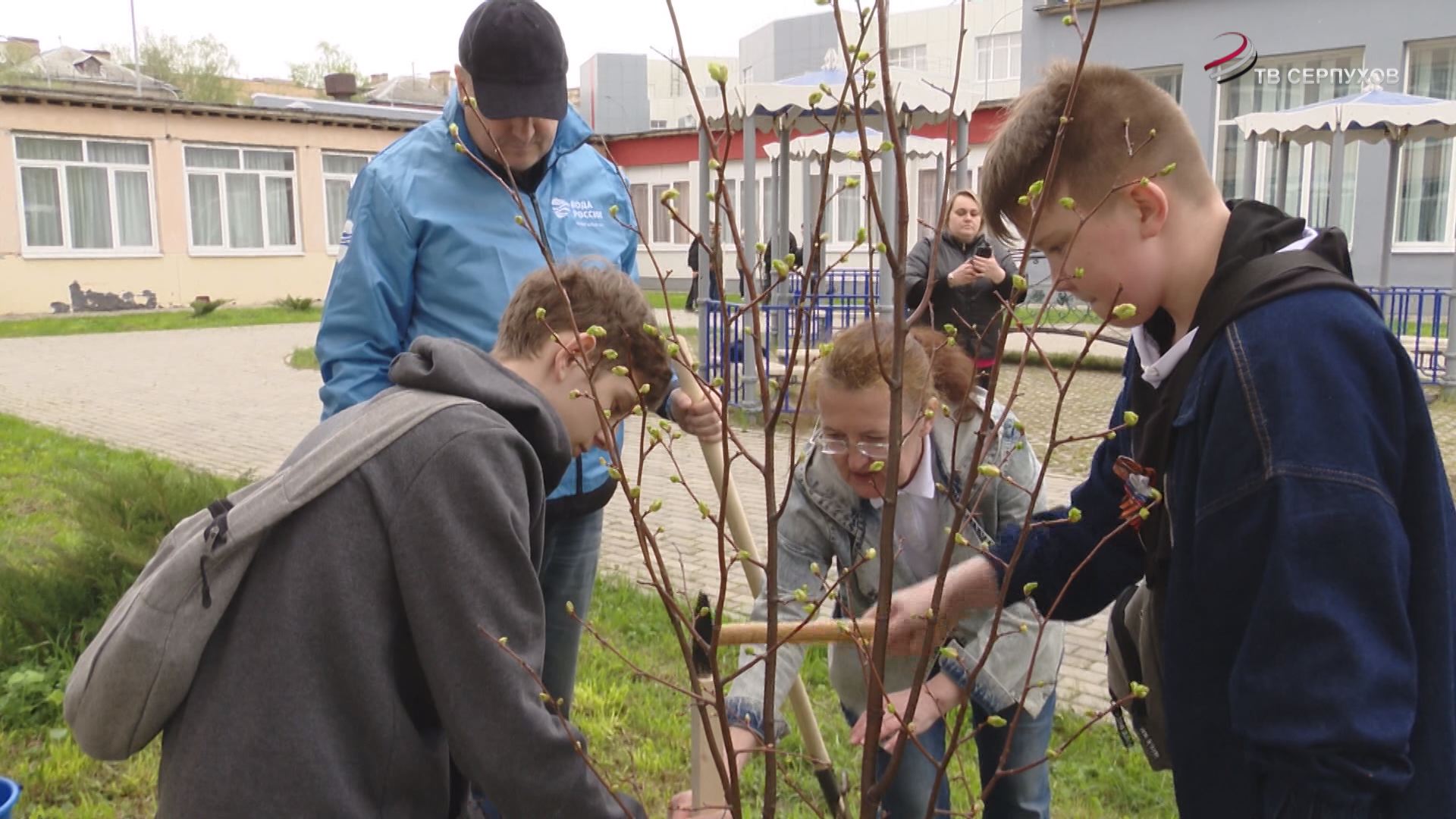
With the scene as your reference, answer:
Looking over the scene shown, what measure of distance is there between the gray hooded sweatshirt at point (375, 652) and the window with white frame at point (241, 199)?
2574 cm

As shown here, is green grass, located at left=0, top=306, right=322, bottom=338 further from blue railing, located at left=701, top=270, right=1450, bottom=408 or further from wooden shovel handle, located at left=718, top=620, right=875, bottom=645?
wooden shovel handle, located at left=718, top=620, right=875, bottom=645

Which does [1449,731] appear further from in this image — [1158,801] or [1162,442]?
[1158,801]

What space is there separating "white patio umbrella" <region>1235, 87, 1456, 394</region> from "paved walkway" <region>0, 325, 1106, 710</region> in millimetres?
6444

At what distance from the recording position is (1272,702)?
1279mm

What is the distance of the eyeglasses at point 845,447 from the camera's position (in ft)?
7.25

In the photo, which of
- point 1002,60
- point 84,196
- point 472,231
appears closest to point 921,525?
point 472,231

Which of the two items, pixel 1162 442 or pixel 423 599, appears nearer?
pixel 1162 442

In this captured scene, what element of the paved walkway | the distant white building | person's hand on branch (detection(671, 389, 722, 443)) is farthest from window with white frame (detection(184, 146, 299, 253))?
person's hand on branch (detection(671, 389, 722, 443))

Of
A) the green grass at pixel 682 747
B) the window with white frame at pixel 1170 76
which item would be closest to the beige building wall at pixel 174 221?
the window with white frame at pixel 1170 76

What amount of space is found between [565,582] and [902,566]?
937mm

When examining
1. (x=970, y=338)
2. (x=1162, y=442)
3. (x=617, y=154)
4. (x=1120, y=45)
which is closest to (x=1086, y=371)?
(x=970, y=338)

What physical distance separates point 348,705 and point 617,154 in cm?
2795

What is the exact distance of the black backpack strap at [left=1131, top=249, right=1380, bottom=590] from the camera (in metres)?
1.38

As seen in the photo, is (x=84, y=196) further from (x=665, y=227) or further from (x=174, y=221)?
(x=665, y=227)
